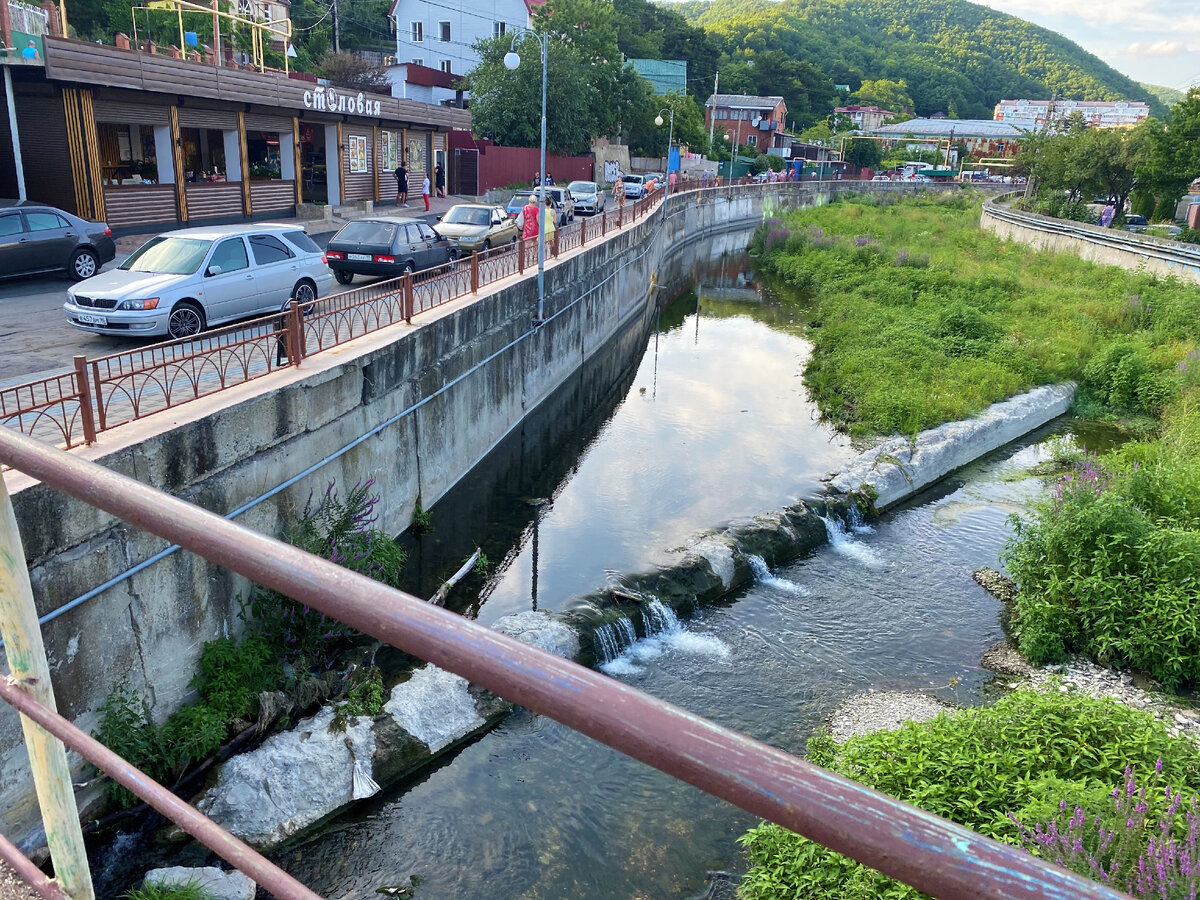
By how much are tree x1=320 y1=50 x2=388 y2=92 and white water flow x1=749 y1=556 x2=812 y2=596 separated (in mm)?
42512

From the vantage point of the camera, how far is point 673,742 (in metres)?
0.91

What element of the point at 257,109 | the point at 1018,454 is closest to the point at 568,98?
the point at 257,109

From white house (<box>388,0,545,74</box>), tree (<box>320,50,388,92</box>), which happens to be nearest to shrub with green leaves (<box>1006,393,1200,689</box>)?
tree (<box>320,50,388,92</box>)

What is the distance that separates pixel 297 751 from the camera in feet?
26.4

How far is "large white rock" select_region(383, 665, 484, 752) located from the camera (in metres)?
8.83

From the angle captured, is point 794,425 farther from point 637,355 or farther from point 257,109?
point 257,109

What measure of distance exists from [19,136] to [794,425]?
18674 mm

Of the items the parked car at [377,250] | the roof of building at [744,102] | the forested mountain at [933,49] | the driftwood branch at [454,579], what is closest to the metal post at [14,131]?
the parked car at [377,250]

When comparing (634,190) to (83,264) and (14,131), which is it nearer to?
(14,131)

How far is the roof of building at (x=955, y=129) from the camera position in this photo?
11969cm

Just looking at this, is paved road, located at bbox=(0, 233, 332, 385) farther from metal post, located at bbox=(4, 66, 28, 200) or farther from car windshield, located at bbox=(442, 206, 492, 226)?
car windshield, located at bbox=(442, 206, 492, 226)

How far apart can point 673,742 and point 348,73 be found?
5320 centimetres

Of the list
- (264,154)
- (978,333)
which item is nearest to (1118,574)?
(978,333)

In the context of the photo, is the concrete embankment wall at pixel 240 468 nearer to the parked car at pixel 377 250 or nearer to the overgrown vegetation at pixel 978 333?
the parked car at pixel 377 250
